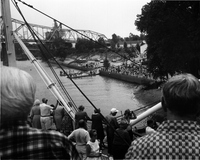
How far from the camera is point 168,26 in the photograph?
14812 mm

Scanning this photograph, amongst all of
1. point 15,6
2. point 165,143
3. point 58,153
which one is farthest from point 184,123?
point 15,6

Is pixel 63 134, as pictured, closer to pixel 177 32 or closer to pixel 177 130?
pixel 177 130

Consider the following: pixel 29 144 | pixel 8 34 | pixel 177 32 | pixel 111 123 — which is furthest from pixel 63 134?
pixel 177 32

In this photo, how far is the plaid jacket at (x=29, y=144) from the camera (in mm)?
1034

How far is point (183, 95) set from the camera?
1.23 metres

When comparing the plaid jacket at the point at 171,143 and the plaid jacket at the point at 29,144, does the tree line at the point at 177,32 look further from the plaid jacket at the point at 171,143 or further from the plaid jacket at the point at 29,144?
the plaid jacket at the point at 29,144

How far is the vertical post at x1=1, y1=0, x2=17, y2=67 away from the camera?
5441 mm

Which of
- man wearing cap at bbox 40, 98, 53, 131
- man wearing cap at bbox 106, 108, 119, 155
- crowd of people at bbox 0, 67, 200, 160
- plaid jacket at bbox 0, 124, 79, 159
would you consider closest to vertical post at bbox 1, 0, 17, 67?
man wearing cap at bbox 40, 98, 53, 131

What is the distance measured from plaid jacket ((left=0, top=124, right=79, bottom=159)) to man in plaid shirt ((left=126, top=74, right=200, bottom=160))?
355mm

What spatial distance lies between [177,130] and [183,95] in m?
0.15

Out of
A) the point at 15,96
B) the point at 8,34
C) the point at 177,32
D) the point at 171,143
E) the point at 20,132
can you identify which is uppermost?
Answer: the point at 177,32

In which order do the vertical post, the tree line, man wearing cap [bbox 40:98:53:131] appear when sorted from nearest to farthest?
1. man wearing cap [bbox 40:98:53:131]
2. the vertical post
3. the tree line

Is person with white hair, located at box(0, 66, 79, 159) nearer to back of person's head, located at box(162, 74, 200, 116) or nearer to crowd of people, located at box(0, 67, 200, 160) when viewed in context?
crowd of people, located at box(0, 67, 200, 160)

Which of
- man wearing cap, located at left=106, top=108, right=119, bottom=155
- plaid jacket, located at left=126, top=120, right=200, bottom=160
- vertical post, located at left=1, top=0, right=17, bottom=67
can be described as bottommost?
man wearing cap, located at left=106, top=108, right=119, bottom=155
